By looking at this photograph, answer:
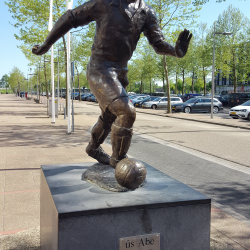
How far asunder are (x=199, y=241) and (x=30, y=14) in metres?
22.2

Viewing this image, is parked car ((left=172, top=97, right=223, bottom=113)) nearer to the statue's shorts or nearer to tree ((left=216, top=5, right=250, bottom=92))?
tree ((left=216, top=5, right=250, bottom=92))

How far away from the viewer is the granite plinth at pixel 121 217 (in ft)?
8.12

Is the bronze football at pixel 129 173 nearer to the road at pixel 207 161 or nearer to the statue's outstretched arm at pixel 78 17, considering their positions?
the statue's outstretched arm at pixel 78 17

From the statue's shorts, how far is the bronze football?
2.11 ft

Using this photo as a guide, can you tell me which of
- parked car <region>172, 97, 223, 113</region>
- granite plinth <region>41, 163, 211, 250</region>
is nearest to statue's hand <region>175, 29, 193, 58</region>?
granite plinth <region>41, 163, 211, 250</region>

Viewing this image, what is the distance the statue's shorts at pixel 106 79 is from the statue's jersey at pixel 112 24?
2.7 inches

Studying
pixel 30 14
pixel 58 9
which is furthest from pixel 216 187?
pixel 30 14

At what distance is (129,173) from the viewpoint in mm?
2900

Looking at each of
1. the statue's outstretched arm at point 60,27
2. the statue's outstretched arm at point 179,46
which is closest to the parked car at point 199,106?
the statue's outstretched arm at point 179,46

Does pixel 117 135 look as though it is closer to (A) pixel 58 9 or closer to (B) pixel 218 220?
(B) pixel 218 220

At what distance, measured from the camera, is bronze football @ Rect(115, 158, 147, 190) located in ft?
9.53

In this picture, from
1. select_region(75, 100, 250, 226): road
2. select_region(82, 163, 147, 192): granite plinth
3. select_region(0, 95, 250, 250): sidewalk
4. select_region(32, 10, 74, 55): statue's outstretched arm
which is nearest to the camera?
select_region(82, 163, 147, 192): granite plinth

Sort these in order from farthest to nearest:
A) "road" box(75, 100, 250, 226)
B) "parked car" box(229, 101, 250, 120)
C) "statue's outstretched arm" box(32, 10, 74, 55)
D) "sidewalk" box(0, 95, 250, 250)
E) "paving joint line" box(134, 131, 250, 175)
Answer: "parked car" box(229, 101, 250, 120)
"paving joint line" box(134, 131, 250, 175)
"road" box(75, 100, 250, 226)
"sidewalk" box(0, 95, 250, 250)
"statue's outstretched arm" box(32, 10, 74, 55)

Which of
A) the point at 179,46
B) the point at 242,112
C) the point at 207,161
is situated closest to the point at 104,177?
the point at 179,46
